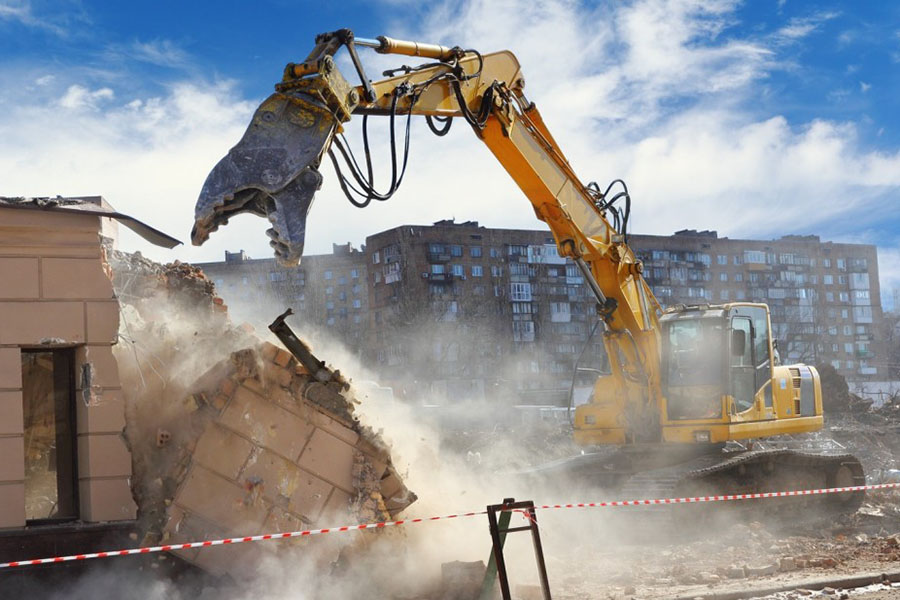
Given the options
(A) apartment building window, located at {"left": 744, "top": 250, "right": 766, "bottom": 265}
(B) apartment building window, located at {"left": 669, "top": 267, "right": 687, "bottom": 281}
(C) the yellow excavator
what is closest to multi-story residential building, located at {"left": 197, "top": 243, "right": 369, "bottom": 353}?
(B) apartment building window, located at {"left": 669, "top": 267, "right": 687, "bottom": 281}

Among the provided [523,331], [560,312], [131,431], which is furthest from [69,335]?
[560,312]

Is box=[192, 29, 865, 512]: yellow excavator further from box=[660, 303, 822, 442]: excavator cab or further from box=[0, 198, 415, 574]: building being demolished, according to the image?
box=[0, 198, 415, 574]: building being demolished

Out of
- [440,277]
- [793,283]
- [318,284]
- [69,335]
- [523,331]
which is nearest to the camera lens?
[69,335]

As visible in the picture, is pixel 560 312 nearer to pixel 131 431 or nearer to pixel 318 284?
pixel 318 284

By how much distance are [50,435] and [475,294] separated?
6260 centimetres

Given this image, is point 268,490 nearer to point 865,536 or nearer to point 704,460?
point 704,460

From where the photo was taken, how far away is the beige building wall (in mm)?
8086

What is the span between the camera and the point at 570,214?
40.9ft

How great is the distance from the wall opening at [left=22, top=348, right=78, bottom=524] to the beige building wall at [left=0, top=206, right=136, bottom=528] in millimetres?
85

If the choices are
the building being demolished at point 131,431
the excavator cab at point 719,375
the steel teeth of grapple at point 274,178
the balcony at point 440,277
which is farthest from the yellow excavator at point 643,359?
the balcony at point 440,277

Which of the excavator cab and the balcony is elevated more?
the balcony

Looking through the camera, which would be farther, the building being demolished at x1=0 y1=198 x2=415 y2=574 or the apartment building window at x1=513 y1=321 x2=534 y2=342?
the apartment building window at x1=513 y1=321 x2=534 y2=342

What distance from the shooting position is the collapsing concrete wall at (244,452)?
850 centimetres

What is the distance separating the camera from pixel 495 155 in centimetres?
1177
